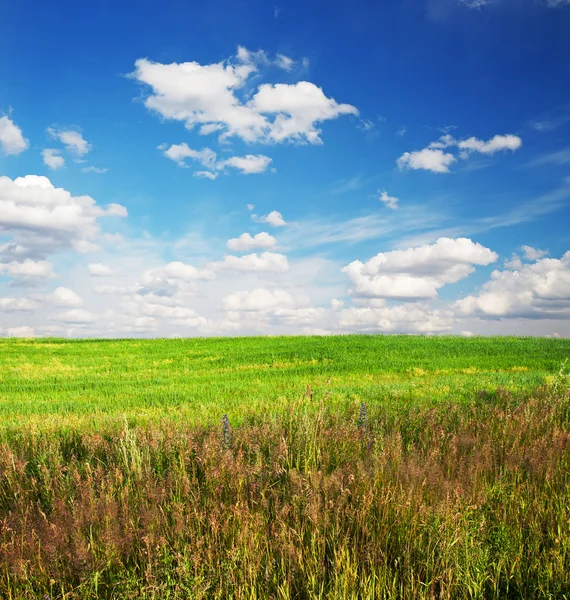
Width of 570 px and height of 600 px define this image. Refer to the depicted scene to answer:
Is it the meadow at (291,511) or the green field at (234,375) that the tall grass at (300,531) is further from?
the green field at (234,375)

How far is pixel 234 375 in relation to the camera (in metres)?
19.4

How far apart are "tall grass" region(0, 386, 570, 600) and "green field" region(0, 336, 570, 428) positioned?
2.00 metres

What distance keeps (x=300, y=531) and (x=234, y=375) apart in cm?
1555

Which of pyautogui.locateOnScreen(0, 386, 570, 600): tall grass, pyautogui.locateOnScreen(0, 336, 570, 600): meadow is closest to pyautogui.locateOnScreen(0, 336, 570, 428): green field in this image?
pyautogui.locateOnScreen(0, 336, 570, 600): meadow

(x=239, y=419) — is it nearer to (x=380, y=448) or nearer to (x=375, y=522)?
(x=380, y=448)

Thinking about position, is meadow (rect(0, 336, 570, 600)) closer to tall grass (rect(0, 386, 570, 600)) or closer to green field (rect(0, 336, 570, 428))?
tall grass (rect(0, 386, 570, 600))

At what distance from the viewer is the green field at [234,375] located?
11141 millimetres

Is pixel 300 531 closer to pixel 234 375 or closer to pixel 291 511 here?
pixel 291 511

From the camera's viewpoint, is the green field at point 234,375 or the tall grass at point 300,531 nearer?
the tall grass at point 300,531

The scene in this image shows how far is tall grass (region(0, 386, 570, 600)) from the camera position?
3662 mm

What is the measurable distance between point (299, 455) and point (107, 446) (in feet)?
10.1

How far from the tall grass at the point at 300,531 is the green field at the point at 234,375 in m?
2.00

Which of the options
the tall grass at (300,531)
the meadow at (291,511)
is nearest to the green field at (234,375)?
the meadow at (291,511)

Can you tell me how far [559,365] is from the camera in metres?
21.3
